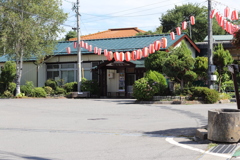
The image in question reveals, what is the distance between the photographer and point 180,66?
21.7 meters

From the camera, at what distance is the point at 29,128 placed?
1162 cm

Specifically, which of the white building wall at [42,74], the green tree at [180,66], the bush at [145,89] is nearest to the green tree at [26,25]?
the white building wall at [42,74]

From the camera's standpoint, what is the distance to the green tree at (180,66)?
21.8 m

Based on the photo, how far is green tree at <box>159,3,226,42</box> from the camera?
194 feet

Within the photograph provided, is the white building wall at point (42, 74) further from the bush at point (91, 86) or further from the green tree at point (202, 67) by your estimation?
the green tree at point (202, 67)

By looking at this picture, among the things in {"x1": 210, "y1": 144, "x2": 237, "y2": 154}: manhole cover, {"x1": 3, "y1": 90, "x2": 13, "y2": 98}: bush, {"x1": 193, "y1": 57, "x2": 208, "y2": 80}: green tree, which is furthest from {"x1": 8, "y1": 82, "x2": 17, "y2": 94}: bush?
{"x1": 210, "y1": 144, "x2": 237, "y2": 154}: manhole cover

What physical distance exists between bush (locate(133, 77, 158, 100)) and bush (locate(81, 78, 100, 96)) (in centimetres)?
875

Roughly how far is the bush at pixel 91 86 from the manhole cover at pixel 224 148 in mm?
23236

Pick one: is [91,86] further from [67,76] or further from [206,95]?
[206,95]

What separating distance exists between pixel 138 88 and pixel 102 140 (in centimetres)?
1353

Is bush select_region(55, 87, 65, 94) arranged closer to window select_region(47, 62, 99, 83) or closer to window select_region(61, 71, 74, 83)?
window select_region(47, 62, 99, 83)

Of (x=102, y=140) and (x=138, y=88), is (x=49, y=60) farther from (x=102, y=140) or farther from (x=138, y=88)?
(x=102, y=140)

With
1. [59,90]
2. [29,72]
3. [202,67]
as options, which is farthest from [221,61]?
[29,72]

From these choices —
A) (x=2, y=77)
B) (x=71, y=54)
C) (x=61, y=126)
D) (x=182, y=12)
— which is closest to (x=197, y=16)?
(x=182, y=12)
